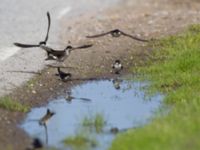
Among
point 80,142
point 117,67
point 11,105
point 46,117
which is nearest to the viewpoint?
point 80,142

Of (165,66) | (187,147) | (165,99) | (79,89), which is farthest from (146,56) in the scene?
(187,147)

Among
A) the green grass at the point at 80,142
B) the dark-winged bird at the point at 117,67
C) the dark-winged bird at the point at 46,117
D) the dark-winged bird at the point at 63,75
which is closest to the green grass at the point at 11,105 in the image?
the dark-winged bird at the point at 46,117

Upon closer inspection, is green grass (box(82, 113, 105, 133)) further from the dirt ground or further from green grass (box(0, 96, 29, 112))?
green grass (box(0, 96, 29, 112))

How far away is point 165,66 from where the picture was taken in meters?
11.4

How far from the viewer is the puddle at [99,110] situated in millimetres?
8375

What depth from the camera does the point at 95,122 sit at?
8625mm

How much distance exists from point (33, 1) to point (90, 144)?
10378 millimetres

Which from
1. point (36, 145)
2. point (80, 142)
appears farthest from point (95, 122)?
point (36, 145)

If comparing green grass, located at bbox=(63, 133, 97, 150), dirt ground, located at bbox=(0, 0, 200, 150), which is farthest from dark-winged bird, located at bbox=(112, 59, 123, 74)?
green grass, located at bbox=(63, 133, 97, 150)

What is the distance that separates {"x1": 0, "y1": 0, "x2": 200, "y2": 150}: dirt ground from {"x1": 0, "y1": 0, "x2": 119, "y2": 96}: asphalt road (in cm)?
24

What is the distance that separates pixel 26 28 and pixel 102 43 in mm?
1895

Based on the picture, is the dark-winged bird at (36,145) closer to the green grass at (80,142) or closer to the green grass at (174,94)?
the green grass at (80,142)

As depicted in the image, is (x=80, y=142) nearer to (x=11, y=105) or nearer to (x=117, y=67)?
(x=11, y=105)

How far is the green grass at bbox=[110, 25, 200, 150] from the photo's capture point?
23.2 feet
